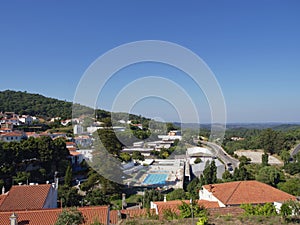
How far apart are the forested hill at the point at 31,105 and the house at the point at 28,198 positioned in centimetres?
2332

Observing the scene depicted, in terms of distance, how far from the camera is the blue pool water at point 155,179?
12289 millimetres

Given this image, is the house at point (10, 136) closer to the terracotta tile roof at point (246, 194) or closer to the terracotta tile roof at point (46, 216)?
the terracotta tile roof at point (46, 216)

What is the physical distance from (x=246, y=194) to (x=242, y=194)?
0.11 meters

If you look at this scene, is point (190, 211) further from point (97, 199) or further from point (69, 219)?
point (97, 199)

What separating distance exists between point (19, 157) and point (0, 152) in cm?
94

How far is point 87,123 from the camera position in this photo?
16828 millimetres

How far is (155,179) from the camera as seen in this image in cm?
1288

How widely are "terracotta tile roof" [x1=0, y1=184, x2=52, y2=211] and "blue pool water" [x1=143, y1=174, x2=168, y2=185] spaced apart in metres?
6.02

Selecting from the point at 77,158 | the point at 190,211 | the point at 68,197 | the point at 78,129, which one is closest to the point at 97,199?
the point at 68,197

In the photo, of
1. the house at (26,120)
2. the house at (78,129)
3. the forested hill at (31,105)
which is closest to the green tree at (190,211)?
the house at (78,129)

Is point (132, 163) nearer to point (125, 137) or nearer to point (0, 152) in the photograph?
point (125, 137)

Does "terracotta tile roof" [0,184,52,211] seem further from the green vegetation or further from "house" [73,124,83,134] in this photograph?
"house" [73,124,83,134]

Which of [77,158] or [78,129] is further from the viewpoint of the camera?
[78,129]

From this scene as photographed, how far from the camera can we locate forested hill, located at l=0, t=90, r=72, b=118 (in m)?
31.5
